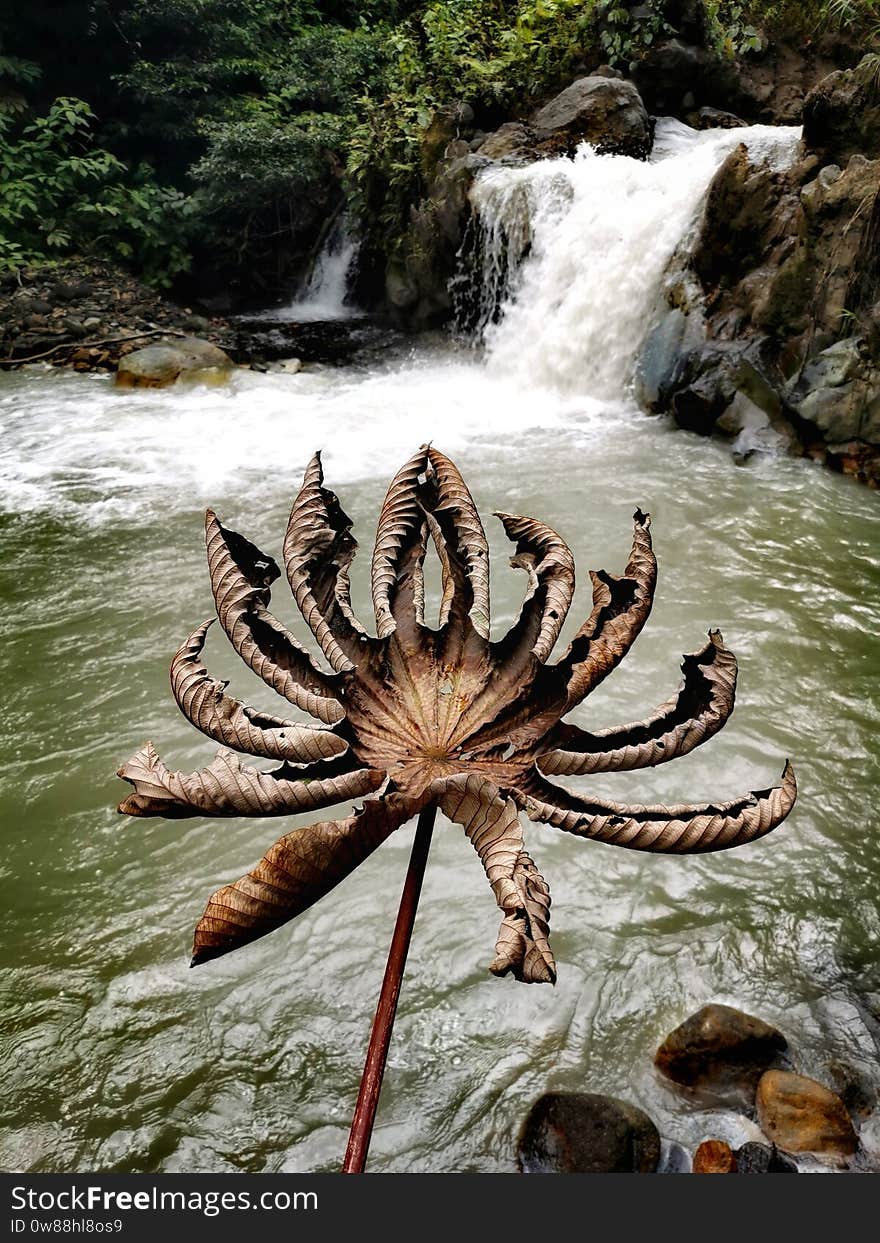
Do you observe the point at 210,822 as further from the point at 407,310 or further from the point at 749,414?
the point at 407,310

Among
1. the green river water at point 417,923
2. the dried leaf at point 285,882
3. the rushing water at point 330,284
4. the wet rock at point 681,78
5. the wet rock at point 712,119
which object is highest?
the wet rock at point 681,78

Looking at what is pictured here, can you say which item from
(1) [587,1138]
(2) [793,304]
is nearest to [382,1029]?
(1) [587,1138]

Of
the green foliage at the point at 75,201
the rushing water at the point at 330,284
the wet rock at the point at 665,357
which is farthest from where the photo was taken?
the rushing water at the point at 330,284

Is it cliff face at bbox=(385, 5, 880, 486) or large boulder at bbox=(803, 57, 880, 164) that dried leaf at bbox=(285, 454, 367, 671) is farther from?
large boulder at bbox=(803, 57, 880, 164)

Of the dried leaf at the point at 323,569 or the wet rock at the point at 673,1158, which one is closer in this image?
the dried leaf at the point at 323,569

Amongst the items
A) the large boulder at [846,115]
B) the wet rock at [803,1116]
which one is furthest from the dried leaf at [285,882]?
the large boulder at [846,115]

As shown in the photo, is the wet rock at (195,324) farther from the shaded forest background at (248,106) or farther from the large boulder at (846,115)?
the large boulder at (846,115)

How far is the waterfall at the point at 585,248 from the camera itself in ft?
22.7

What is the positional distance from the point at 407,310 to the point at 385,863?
31.5 feet

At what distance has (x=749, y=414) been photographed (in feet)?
18.0

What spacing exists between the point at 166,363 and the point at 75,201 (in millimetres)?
5275

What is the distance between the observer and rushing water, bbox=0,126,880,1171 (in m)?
1.37

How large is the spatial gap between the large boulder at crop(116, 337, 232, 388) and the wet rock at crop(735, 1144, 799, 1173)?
797 centimetres

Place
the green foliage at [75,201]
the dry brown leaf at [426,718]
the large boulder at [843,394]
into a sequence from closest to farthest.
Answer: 1. the dry brown leaf at [426,718]
2. the large boulder at [843,394]
3. the green foliage at [75,201]
